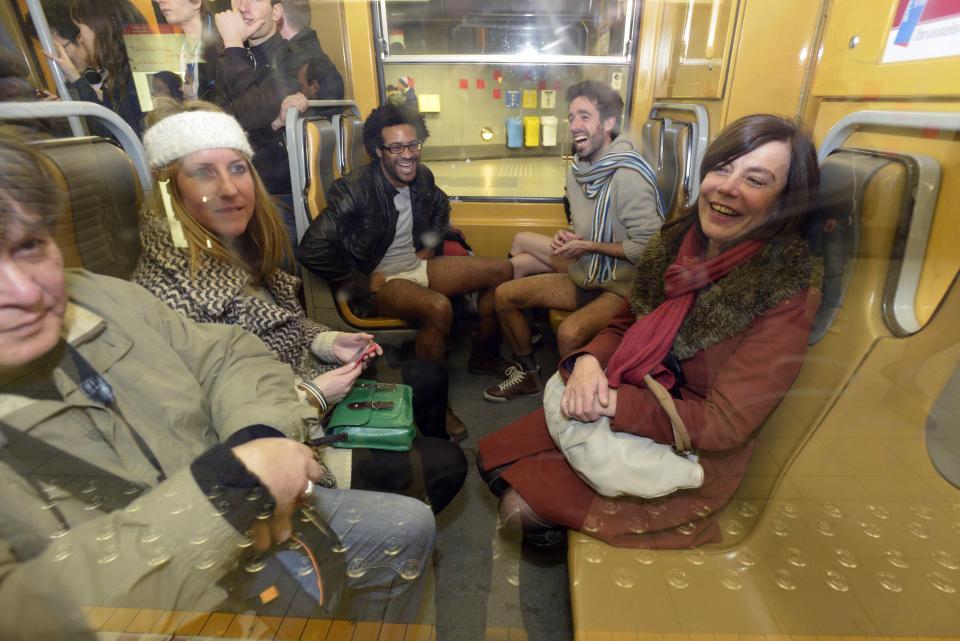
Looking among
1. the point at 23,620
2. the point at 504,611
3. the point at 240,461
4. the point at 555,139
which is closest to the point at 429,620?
the point at 504,611

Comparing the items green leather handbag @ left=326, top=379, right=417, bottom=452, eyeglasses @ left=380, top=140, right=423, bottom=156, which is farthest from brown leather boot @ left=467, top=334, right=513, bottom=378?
green leather handbag @ left=326, top=379, right=417, bottom=452

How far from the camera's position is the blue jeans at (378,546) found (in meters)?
0.88

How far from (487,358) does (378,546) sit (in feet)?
4.68

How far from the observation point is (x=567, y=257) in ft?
6.26

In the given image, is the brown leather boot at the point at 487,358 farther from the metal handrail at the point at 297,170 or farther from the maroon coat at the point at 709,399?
the maroon coat at the point at 709,399

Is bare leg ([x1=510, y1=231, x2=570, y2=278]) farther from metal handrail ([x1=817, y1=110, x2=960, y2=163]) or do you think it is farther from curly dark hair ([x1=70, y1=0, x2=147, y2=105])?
curly dark hair ([x1=70, y1=0, x2=147, y2=105])

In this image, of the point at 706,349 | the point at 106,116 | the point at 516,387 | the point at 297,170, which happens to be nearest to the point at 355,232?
the point at 297,170

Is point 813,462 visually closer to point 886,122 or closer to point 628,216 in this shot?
point 886,122

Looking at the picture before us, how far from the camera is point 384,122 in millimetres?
1900

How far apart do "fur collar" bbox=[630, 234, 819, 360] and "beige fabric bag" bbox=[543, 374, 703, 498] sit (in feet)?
0.47

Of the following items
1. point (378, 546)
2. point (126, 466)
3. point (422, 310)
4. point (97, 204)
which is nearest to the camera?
point (126, 466)

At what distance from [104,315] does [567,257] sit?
1.54 metres

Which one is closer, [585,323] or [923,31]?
[923,31]

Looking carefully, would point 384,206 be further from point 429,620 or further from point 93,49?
point 429,620
